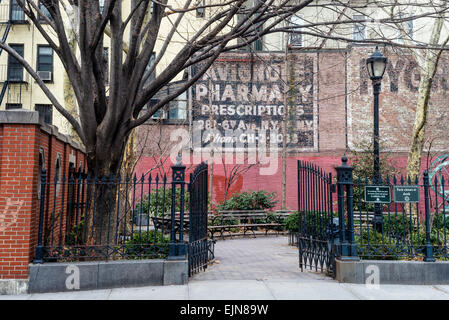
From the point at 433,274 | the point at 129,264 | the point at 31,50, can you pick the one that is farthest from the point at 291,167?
the point at 31,50

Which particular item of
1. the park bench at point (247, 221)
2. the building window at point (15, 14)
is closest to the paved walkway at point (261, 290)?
the park bench at point (247, 221)

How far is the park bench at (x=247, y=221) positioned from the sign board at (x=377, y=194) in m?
7.72

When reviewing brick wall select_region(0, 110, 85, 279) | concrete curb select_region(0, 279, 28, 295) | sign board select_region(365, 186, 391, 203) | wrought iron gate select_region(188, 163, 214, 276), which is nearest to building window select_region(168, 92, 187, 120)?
wrought iron gate select_region(188, 163, 214, 276)

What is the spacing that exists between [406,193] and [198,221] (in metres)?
4.20

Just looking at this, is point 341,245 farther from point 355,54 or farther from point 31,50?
point 31,50

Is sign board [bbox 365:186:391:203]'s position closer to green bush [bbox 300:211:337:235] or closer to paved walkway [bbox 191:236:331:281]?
green bush [bbox 300:211:337:235]

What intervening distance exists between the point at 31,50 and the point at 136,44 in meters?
17.1

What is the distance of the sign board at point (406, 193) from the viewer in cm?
736

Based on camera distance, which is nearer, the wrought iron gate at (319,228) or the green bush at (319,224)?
the wrought iron gate at (319,228)

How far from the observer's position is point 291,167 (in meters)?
20.1

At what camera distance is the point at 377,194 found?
24.2 feet

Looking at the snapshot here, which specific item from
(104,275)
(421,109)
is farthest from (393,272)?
(421,109)

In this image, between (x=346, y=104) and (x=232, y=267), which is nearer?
(x=232, y=267)

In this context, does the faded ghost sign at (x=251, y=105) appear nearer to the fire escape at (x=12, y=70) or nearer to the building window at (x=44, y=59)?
the building window at (x=44, y=59)
